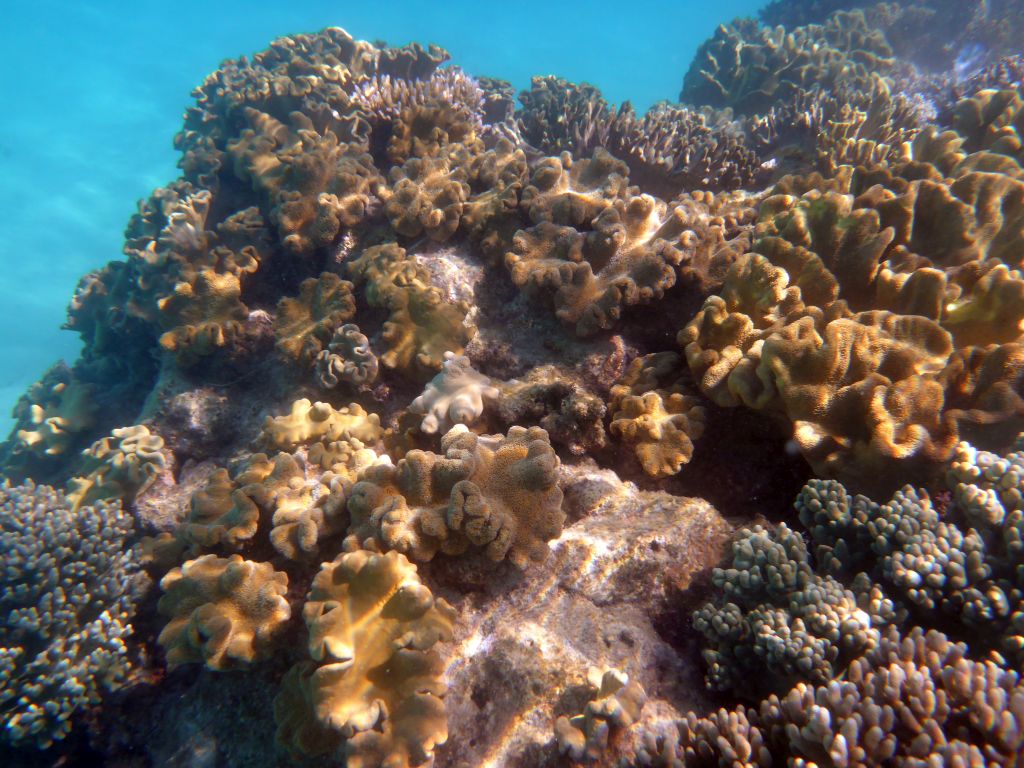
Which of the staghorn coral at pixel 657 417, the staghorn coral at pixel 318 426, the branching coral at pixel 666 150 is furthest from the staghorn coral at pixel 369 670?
the branching coral at pixel 666 150

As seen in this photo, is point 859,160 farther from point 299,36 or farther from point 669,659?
point 299,36

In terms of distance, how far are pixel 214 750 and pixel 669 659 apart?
3.14 meters

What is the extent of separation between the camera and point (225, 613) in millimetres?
3318

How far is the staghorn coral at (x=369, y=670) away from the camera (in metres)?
2.69

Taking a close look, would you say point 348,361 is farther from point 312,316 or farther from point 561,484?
point 561,484

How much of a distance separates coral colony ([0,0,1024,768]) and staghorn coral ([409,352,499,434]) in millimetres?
46

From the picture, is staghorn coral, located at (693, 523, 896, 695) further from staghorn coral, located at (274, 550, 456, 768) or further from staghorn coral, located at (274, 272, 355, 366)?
staghorn coral, located at (274, 272, 355, 366)

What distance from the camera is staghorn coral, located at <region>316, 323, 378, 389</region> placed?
4691 millimetres

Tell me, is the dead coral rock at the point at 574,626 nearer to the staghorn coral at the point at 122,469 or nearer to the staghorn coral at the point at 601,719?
the staghorn coral at the point at 601,719

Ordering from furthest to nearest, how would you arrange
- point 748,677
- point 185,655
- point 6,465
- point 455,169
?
1. point 6,465
2. point 455,169
3. point 185,655
4. point 748,677

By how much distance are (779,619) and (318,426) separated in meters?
3.74

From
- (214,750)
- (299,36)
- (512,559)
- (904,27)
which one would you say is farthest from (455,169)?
(904,27)

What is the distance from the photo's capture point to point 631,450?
3924 mm

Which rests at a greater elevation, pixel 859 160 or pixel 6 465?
pixel 859 160
